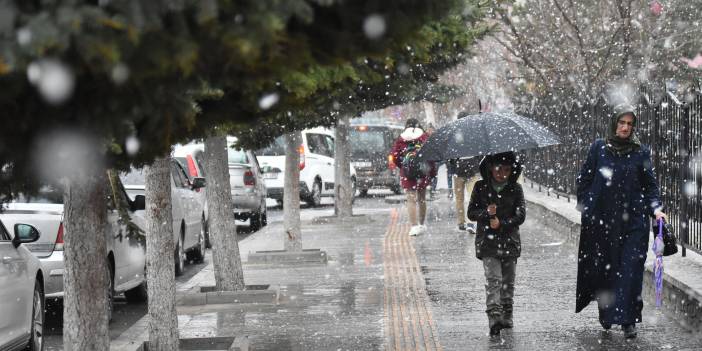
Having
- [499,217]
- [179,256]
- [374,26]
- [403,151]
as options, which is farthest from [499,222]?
[403,151]

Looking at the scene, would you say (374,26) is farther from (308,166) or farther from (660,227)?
(308,166)

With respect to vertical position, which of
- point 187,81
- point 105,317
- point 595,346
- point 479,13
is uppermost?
point 479,13

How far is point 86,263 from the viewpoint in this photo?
5645 millimetres

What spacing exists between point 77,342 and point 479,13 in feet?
18.4

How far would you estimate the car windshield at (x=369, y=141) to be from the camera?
104 ft

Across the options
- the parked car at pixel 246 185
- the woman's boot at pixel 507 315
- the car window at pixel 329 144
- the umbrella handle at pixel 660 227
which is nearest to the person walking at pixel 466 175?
the parked car at pixel 246 185

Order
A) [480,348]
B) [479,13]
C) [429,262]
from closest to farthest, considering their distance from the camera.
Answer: [480,348], [479,13], [429,262]

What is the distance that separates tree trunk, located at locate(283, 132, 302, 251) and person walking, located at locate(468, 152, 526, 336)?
5878 mm

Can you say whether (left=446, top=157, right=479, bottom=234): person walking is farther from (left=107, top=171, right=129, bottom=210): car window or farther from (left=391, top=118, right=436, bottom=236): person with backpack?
(left=107, top=171, right=129, bottom=210): car window

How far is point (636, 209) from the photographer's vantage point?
8688mm

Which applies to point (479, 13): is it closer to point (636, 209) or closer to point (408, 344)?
point (636, 209)

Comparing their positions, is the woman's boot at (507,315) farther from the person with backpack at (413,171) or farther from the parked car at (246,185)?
the parked car at (246,185)

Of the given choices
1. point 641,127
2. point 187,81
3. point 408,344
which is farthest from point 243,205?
point 187,81

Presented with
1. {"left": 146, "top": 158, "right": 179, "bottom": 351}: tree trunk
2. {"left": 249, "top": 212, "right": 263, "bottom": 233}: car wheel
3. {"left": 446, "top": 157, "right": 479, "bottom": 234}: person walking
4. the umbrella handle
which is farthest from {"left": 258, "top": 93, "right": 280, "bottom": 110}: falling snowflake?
{"left": 249, "top": 212, "right": 263, "bottom": 233}: car wheel
